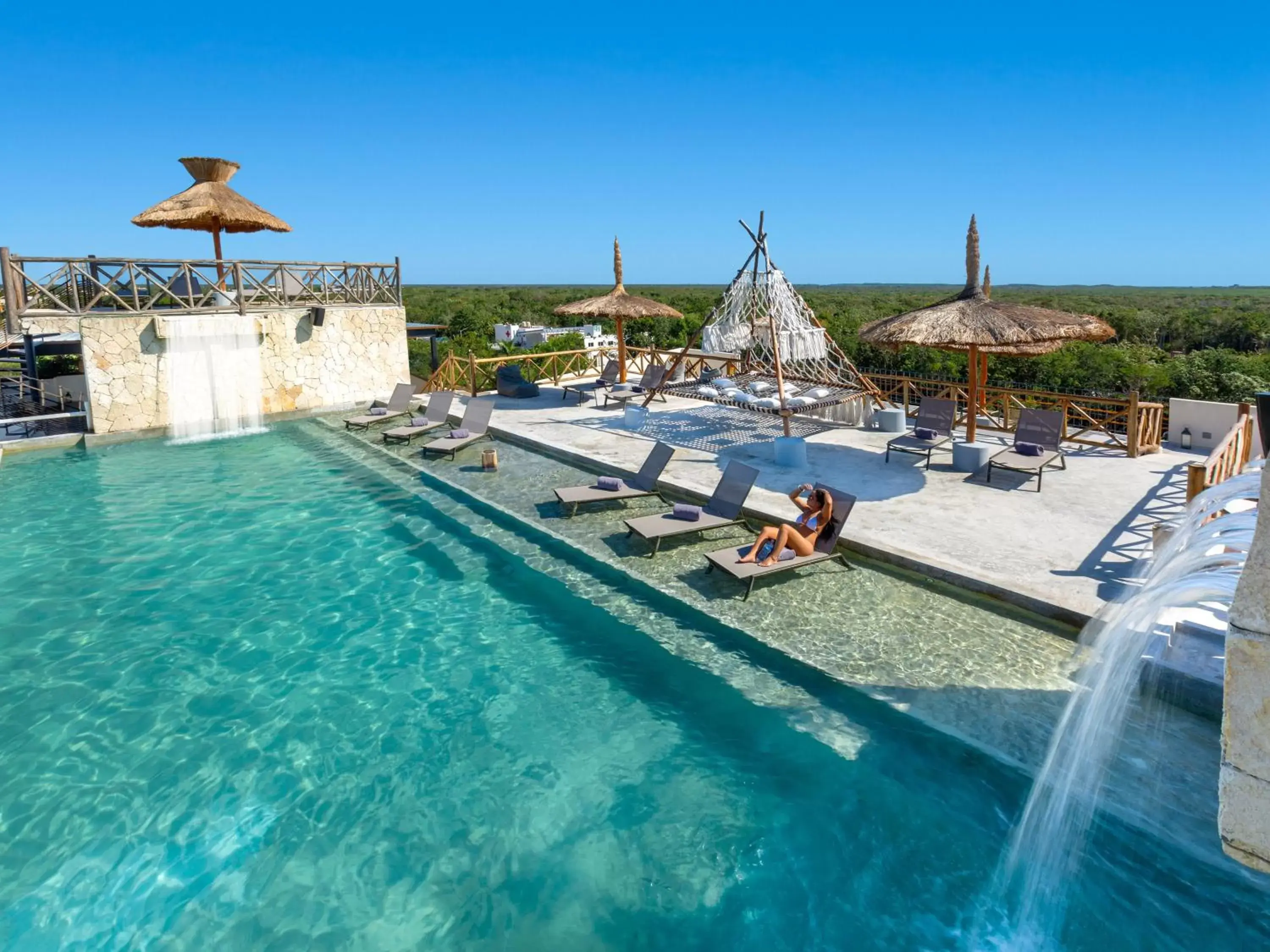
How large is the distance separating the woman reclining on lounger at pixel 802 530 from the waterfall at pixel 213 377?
12.6m

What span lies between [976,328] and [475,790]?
26.9 ft

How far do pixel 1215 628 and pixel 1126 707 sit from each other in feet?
3.27

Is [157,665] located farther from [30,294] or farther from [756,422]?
[30,294]

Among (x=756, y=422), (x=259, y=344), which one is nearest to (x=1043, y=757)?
(x=756, y=422)

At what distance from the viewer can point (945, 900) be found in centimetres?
397

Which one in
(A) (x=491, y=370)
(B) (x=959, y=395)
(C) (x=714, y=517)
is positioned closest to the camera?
(C) (x=714, y=517)

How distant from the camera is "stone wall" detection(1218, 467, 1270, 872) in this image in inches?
82.6

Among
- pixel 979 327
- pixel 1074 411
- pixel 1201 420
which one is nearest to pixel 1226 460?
pixel 979 327

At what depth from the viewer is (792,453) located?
10.9 meters

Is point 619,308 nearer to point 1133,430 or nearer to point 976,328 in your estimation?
point 976,328

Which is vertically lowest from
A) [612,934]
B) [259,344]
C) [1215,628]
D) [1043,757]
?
[612,934]

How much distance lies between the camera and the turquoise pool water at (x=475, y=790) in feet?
13.0

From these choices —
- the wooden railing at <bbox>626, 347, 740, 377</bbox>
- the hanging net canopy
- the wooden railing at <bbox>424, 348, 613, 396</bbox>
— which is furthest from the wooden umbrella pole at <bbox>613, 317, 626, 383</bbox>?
Answer: the hanging net canopy

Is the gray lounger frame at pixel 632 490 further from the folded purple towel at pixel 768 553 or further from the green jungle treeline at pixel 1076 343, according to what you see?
the green jungle treeline at pixel 1076 343
